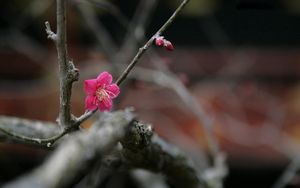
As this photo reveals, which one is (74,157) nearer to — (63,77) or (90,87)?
(63,77)

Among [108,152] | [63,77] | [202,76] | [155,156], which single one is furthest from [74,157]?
[202,76]

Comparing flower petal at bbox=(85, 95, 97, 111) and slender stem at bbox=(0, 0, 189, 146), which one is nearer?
slender stem at bbox=(0, 0, 189, 146)

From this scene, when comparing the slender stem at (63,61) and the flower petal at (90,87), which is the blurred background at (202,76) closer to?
the flower petal at (90,87)

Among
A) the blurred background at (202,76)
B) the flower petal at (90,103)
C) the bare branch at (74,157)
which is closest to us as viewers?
the bare branch at (74,157)

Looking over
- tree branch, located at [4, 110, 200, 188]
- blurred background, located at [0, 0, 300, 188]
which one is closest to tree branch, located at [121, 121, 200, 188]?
tree branch, located at [4, 110, 200, 188]

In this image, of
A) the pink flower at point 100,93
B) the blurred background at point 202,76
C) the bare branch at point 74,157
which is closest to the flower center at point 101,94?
the pink flower at point 100,93

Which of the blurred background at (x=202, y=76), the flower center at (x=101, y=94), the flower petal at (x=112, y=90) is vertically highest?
the blurred background at (x=202, y=76)

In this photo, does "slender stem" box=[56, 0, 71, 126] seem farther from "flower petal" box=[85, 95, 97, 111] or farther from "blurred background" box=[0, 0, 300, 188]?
"blurred background" box=[0, 0, 300, 188]
